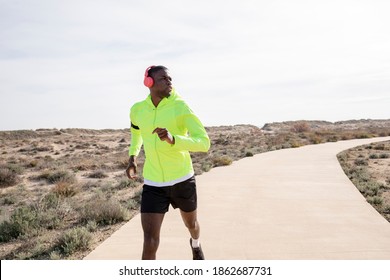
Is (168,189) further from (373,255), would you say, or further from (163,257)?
(373,255)

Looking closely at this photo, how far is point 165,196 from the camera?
11.9ft

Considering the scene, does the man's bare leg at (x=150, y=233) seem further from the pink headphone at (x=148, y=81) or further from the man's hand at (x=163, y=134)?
the pink headphone at (x=148, y=81)

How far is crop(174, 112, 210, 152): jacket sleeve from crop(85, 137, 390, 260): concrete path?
219cm

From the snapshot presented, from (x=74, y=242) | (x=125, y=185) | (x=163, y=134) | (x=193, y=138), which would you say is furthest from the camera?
(x=125, y=185)

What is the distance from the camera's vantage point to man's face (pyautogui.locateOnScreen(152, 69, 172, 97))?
350 centimetres

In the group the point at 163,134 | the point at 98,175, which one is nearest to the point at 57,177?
the point at 98,175

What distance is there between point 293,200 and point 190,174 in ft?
17.7

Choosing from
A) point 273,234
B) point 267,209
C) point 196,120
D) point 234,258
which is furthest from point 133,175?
point 267,209

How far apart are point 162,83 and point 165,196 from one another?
1051 mm

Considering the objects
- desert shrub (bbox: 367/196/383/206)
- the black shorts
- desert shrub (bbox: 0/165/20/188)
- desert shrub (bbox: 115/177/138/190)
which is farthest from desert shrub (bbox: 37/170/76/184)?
the black shorts

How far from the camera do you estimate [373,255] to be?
489 cm

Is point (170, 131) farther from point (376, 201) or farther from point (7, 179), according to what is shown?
point (7, 179)

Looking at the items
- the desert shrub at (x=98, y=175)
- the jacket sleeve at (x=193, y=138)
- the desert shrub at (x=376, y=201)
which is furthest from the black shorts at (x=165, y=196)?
the desert shrub at (x=98, y=175)

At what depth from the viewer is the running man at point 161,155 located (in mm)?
3424
